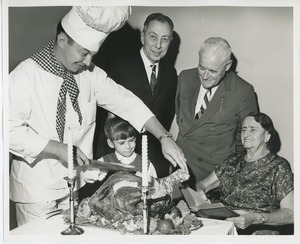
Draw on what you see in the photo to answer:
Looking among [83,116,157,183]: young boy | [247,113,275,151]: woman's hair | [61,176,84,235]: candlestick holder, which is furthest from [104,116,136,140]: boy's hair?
[247,113,275,151]: woman's hair

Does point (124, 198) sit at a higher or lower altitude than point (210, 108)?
lower

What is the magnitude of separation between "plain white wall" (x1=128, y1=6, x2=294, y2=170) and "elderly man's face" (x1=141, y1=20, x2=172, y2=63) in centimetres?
4

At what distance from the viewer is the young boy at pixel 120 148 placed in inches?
75.6

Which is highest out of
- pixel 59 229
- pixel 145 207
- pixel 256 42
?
pixel 256 42

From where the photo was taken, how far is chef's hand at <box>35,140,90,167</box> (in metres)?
1.89

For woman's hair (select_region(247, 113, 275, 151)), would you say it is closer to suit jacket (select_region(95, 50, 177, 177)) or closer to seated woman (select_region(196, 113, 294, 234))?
seated woman (select_region(196, 113, 294, 234))

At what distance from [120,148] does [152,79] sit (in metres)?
0.32

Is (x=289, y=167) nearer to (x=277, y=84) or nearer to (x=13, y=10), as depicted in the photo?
(x=277, y=84)

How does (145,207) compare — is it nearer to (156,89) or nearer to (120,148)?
(120,148)

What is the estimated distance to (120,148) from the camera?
1.92 m

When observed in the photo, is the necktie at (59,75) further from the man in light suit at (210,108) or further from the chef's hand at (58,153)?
the man in light suit at (210,108)

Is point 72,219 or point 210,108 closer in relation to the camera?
point 72,219

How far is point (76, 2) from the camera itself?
191 cm

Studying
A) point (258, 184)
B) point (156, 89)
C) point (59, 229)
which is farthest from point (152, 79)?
point (59, 229)
